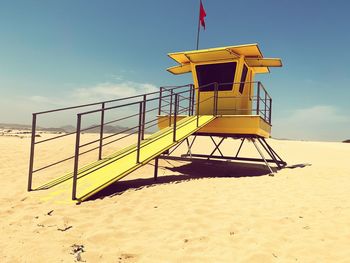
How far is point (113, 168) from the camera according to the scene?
24.2 ft

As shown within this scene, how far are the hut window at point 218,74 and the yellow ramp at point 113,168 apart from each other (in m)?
2.66

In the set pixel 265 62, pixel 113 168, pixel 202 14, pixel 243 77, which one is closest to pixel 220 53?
pixel 243 77

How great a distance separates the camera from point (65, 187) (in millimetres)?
6801

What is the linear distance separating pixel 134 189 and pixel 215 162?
5015 mm

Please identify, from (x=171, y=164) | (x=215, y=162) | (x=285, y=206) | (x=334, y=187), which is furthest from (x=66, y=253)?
(x=171, y=164)

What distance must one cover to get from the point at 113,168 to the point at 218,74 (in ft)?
21.9

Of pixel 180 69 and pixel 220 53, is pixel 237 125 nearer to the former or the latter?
pixel 220 53

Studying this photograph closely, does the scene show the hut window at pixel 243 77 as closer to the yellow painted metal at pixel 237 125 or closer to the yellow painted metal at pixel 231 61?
the yellow painted metal at pixel 231 61

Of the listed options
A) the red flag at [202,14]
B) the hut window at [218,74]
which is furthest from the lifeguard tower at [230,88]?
the red flag at [202,14]

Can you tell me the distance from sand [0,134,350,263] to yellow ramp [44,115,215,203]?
11.7 inches

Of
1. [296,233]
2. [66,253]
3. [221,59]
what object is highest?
[221,59]

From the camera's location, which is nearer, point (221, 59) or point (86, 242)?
point (86, 242)

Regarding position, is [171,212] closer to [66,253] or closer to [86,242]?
[86,242]

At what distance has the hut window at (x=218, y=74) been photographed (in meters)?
11.8
